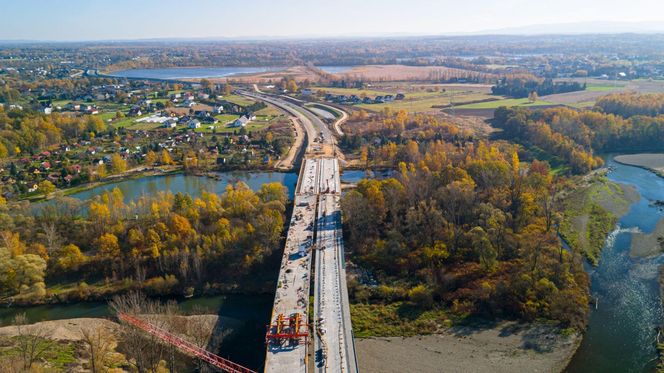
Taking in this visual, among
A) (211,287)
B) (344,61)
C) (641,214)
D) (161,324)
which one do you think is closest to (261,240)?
(211,287)

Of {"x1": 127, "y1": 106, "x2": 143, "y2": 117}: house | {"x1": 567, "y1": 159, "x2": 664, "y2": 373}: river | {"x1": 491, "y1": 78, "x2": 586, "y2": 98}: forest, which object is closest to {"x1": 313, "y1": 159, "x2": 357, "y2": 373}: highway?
{"x1": 567, "y1": 159, "x2": 664, "y2": 373}: river

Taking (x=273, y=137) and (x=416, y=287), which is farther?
(x=273, y=137)

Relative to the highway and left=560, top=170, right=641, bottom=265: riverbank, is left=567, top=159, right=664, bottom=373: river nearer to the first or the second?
left=560, top=170, right=641, bottom=265: riverbank

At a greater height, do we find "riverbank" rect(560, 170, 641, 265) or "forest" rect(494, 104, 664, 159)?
"forest" rect(494, 104, 664, 159)

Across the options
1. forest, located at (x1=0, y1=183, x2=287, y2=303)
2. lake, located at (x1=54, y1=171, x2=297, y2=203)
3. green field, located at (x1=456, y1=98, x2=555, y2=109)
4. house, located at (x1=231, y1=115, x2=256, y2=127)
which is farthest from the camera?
green field, located at (x1=456, y1=98, x2=555, y2=109)

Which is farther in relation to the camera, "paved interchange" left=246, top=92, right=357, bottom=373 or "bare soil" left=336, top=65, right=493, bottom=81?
"bare soil" left=336, top=65, right=493, bottom=81

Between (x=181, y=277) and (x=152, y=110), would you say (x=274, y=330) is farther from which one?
(x=152, y=110)

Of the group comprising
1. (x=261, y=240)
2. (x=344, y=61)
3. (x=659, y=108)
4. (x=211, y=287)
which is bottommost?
(x=211, y=287)
